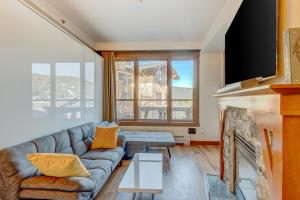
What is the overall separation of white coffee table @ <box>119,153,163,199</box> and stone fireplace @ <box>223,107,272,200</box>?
2.81ft

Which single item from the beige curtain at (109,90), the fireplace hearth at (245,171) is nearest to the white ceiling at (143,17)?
the beige curtain at (109,90)

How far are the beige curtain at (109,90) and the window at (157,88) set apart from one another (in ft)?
1.00

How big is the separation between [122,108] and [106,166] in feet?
10.2

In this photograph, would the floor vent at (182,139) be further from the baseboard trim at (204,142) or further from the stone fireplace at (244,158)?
the stone fireplace at (244,158)

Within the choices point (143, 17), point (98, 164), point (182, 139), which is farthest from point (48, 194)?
point (182, 139)

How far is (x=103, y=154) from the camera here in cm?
314

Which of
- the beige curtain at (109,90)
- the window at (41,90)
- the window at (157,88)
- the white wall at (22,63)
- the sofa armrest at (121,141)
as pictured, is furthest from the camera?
the window at (157,88)

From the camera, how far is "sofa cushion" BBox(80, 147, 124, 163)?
3016mm

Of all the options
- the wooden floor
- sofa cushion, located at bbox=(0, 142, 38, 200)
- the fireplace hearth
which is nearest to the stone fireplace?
the fireplace hearth

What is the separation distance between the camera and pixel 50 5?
10.5 ft

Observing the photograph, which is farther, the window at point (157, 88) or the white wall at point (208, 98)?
the window at point (157, 88)

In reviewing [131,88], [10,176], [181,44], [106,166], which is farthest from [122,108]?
[10,176]

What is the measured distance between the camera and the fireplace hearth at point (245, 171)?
175 centimetres

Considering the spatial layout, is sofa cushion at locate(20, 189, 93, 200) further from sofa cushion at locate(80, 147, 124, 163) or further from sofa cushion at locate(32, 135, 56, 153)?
sofa cushion at locate(80, 147, 124, 163)
